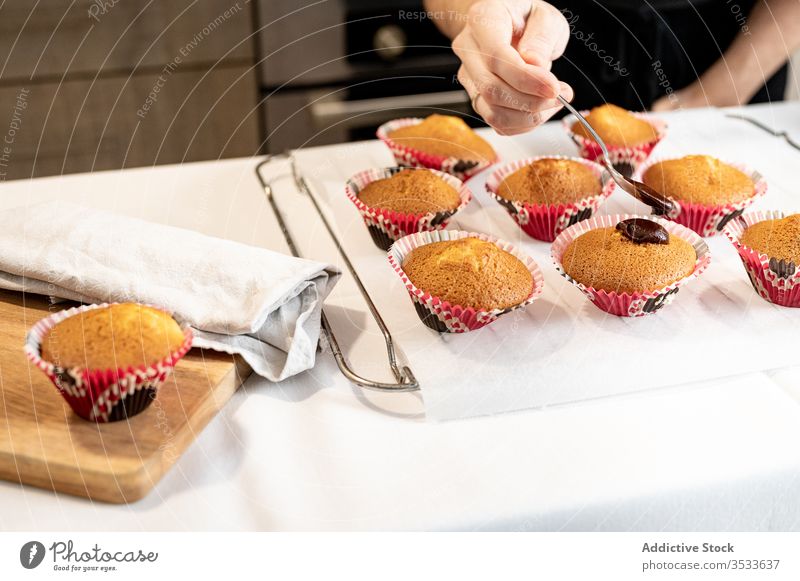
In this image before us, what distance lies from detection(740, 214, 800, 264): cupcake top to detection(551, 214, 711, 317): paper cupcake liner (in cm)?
8

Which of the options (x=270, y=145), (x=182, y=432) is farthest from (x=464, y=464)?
(x=270, y=145)

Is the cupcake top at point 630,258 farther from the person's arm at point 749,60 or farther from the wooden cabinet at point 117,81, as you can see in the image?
the wooden cabinet at point 117,81

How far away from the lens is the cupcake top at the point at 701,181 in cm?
154

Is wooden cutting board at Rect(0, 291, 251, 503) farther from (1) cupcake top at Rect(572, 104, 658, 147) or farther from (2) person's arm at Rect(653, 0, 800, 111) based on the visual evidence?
(2) person's arm at Rect(653, 0, 800, 111)

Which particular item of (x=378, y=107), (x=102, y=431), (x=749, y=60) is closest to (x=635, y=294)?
(x=102, y=431)

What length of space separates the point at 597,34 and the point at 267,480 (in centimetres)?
210

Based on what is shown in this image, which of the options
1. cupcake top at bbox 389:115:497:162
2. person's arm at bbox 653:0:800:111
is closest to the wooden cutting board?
cupcake top at bbox 389:115:497:162

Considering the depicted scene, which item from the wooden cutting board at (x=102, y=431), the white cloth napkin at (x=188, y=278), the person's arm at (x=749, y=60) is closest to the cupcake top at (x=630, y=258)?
the white cloth napkin at (x=188, y=278)

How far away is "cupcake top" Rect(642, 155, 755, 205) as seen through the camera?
1.54 meters

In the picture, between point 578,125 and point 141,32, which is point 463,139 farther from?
point 141,32

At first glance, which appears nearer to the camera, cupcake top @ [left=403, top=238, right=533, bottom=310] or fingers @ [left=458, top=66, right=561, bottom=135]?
cupcake top @ [left=403, top=238, right=533, bottom=310]

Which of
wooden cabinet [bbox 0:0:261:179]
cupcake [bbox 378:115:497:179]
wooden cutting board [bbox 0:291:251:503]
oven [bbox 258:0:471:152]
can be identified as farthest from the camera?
oven [bbox 258:0:471:152]

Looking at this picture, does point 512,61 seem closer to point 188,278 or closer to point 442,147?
point 442,147

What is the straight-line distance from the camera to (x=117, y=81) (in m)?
3.00
